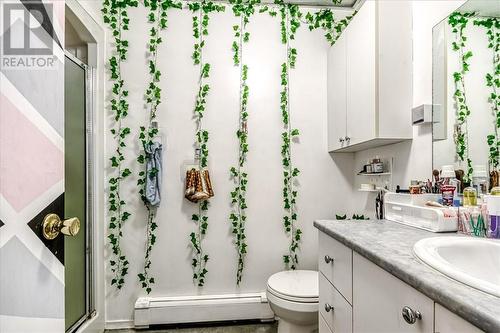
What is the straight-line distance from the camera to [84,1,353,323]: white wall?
2.07 m

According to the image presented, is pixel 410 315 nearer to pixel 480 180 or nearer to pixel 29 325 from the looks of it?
pixel 480 180

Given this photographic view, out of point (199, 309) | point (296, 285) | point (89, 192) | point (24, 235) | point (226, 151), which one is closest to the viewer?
point (24, 235)

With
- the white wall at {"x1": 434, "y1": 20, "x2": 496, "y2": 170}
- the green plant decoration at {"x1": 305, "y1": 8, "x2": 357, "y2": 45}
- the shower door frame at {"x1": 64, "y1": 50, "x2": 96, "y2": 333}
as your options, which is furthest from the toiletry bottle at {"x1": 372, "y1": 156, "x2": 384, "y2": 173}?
the shower door frame at {"x1": 64, "y1": 50, "x2": 96, "y2": 333}

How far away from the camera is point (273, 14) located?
7.07ft

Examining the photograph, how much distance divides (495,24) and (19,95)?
1624 millimetres

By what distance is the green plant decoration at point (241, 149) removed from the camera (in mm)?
2129

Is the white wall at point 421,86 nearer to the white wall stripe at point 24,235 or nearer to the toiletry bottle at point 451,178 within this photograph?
the toiletry bottle at point 451,178

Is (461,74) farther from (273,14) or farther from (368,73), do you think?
(273,14)

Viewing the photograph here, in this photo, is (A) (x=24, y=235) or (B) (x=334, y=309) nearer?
(A) (x=24, y=235)

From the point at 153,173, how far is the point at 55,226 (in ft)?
4.12

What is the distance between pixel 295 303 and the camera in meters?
1.54

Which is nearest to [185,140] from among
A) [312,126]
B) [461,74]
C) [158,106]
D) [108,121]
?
[158,106]

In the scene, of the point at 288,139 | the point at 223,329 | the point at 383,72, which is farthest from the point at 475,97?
the point at 223,329

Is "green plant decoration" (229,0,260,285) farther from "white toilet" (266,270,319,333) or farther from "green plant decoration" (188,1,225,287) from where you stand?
"white toilet" (266,270,319,333)
